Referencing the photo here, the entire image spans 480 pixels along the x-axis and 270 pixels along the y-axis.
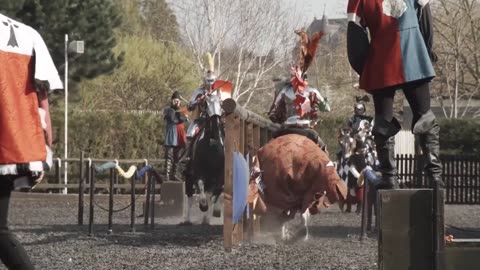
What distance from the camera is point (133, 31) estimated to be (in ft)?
166

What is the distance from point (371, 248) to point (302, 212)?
0.95 metres

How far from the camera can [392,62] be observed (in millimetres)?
6434

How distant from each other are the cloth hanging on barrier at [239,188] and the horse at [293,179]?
30 centimetres

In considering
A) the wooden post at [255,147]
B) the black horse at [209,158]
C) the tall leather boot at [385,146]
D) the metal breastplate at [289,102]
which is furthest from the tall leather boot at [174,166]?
the tall leather boot at [385,146]

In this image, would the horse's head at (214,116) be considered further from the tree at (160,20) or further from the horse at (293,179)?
the tree at (160,20)

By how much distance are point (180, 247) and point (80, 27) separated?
1915 centimetres

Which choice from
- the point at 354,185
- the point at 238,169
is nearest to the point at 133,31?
the point at 354,185

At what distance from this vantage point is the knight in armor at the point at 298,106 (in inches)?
473

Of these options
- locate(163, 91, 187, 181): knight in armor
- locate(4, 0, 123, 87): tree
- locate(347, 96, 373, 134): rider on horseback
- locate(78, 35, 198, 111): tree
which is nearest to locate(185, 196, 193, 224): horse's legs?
locate(163, 91, 187, 181): knight in armor

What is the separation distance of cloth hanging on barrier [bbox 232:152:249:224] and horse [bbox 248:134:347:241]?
0.30m

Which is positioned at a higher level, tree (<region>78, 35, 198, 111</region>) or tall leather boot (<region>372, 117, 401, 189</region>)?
tree (<region>78, 35, 198, 111</region>)

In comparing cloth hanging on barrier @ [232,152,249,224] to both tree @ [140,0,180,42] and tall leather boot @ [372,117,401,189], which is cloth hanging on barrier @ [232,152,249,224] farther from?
tree @ [140,0,180,42]

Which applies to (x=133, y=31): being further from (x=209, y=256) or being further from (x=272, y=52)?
(x=209, y=256)

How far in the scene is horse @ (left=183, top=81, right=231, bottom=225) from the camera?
13.5 m
